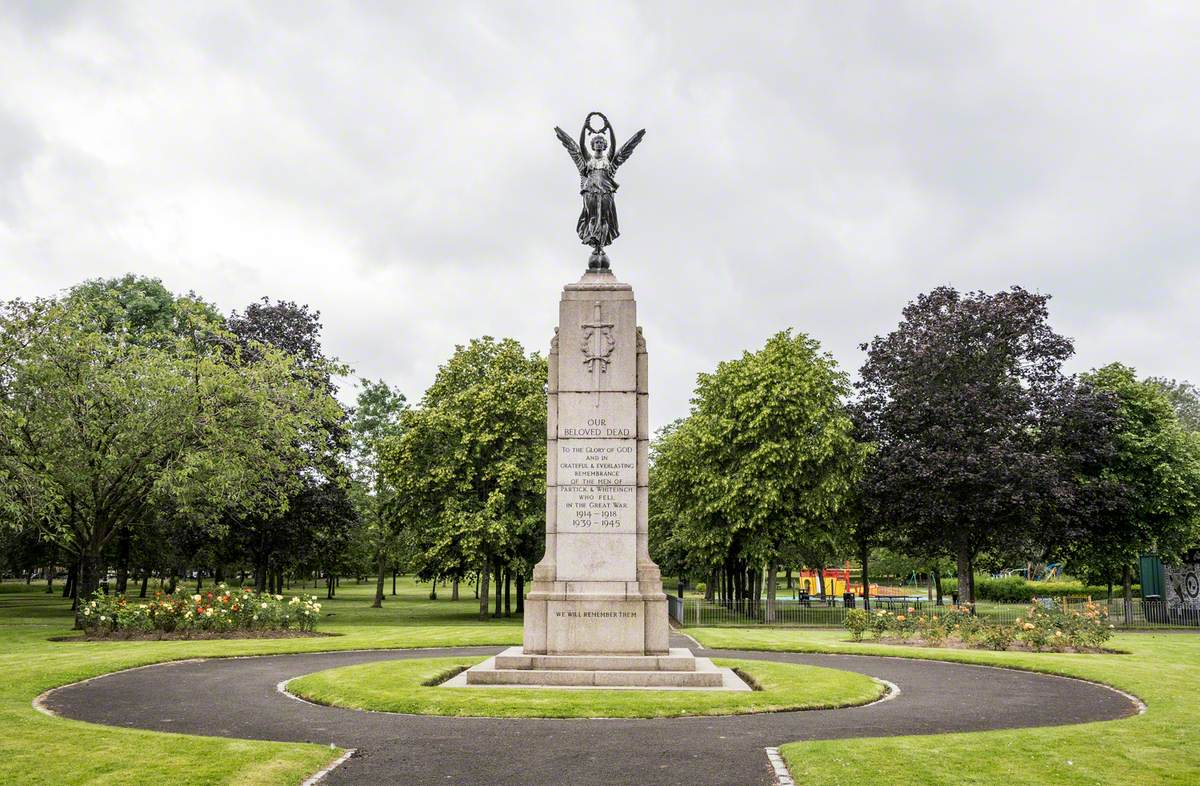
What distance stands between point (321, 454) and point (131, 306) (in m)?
21.9

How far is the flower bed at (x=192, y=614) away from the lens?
94.3ft

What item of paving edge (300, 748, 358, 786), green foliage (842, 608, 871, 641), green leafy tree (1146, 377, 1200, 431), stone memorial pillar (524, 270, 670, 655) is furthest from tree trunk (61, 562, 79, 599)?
green leafy tree (1146, 377, 1200, 431)

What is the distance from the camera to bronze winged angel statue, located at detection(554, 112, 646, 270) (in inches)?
801

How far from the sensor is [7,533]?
47844 mm

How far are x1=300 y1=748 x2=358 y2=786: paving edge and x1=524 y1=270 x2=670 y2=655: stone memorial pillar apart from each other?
23.4 feet

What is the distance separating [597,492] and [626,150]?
742 cm

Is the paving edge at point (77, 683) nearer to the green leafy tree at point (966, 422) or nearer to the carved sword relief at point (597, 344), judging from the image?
the carved sword relief at point (597, 344)

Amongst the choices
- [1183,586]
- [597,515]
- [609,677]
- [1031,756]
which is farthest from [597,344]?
[1183,586]

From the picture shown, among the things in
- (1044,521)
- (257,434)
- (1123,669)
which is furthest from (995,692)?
(1044,521)

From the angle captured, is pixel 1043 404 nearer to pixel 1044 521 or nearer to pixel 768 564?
pixel 1044 521

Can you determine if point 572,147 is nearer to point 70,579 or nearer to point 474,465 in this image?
point 474,465

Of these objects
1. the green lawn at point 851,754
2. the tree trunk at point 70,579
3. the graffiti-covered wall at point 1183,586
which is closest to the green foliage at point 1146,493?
the graffiti-covered wall at point 1183,586

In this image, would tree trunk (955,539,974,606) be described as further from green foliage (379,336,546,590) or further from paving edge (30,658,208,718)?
paving edge (30,658,208,718)

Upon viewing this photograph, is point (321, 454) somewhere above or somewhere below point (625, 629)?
above
